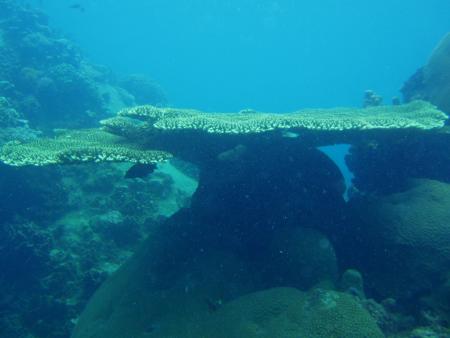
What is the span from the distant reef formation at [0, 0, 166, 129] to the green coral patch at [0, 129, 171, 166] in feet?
32.5

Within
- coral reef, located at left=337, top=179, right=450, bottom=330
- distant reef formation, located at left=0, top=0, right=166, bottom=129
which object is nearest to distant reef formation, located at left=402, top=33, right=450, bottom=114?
coral reef, located at left=337, top=179, right=450, bottom=330

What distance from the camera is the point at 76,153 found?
534cm

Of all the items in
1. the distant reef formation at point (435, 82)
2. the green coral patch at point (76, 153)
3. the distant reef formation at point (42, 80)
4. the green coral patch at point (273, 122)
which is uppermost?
the distant reef formation at point (42, 80)

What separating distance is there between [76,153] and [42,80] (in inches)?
664

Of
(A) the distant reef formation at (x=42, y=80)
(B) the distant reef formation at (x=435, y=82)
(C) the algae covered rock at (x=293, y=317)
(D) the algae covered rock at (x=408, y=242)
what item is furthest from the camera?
(A) the distant reef formation at (x=42, y=80)

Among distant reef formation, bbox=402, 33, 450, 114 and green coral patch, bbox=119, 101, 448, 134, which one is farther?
distant reef formation, bbox=402, 33, 450, 114

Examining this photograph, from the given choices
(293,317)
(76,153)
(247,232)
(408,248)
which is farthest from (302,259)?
(76,153)

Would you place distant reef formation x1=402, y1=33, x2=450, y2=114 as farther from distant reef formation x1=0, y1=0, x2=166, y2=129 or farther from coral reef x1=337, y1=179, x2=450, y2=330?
distant reef formation x1=0, y1=0, x2=166, y2=129

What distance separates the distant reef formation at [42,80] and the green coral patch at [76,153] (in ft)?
32.5

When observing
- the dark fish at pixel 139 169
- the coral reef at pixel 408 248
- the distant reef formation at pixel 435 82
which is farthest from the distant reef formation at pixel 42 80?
the distant reef formation at pixel 435 82

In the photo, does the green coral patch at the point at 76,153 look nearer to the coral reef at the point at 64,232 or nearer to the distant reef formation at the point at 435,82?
the coral reef at the point at 64,232

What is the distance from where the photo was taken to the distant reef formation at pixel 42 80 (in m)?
18.4

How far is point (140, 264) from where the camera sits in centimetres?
665

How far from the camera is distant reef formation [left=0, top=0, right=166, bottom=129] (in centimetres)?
1841
